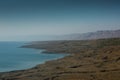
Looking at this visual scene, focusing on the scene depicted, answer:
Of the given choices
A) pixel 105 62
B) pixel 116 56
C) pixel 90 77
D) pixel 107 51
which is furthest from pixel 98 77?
pixel 107 51

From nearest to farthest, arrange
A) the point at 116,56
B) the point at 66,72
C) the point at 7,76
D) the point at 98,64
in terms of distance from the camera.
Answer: the point at 7,76 → the point at 66,72 → the point at 98,64 → the point at 116,56

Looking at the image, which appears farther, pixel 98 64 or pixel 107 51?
pixel 107 51

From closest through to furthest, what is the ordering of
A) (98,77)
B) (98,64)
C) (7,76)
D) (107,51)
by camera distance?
(98,77)
(7,76)
(98,64)
(107,51)

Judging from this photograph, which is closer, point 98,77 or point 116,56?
point 98,77

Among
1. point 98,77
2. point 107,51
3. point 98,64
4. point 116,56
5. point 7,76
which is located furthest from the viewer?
point 107,51

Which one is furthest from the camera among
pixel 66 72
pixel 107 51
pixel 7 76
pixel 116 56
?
pixel 107 51

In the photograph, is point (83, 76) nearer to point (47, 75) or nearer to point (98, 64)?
point (47, 75)

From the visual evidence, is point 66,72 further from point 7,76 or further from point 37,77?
point 7,76

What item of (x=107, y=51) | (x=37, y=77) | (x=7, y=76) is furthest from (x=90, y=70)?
(x=107, y=51)
